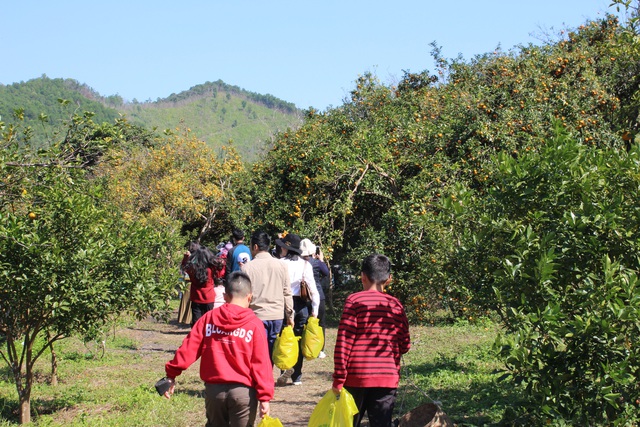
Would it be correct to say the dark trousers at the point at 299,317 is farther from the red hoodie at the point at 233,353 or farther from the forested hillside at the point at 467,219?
the red hoodie at the point at 233,353

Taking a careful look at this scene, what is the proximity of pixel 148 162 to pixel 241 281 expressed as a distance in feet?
55.0

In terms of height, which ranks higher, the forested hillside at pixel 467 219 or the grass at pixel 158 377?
the forested hillside at pixel 467 219

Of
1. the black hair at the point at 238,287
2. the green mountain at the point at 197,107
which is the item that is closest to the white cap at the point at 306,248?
the black hair at the point at 238,287

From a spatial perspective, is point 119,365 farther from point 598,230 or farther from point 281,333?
point 598,230

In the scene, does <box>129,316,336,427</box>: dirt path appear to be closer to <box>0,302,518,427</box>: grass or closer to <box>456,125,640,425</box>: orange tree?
<box>0,302,518,427</box>: grass

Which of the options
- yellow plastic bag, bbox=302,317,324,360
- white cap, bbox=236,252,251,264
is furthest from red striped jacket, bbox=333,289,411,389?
white cap, bbox=236,252,251,264

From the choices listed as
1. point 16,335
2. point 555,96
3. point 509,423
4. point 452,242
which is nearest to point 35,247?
point 16,335

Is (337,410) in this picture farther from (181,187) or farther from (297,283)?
(181,187)

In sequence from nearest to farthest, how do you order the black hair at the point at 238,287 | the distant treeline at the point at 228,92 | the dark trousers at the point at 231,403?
the dark trousers at the point at 231,403 < the black hair at the point at 238,287 < the distant treeline at the point at 228,92

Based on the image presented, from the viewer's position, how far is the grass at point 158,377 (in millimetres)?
6887

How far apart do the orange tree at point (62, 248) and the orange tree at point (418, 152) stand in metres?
5.65

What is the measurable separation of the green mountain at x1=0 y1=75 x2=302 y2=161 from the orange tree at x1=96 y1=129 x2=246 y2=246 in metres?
59.4

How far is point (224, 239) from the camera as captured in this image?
21.9 metres

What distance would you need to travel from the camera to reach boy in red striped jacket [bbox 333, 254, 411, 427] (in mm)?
4570
